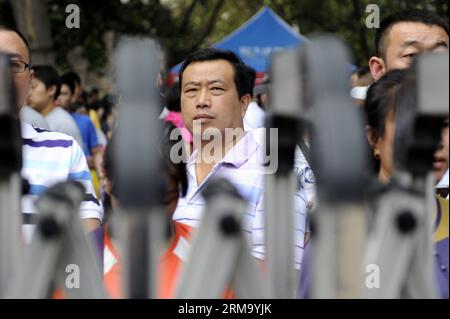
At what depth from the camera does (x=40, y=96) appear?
613cm

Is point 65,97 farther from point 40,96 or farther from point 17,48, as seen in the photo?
point 17,48

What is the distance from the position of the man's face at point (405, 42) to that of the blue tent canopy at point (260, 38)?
29.4ft

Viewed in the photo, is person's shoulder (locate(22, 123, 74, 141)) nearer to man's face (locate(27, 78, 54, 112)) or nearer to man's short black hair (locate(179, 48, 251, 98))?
man's short black hair (locate(179, 48, 251, 98))

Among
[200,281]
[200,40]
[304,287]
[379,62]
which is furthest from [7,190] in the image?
[200,40]

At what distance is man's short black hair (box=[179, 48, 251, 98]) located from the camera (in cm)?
337

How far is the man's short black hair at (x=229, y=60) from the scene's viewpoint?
3.37 meters

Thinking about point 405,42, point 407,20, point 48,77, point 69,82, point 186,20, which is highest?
point 186,20

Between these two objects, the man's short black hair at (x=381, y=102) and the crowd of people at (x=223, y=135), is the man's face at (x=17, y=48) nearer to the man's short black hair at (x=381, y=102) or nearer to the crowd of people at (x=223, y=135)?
the crowd of people at (x=223, y=135)

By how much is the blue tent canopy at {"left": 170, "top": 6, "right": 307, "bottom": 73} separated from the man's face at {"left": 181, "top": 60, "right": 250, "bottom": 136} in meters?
8.84

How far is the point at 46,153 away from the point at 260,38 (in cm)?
1013

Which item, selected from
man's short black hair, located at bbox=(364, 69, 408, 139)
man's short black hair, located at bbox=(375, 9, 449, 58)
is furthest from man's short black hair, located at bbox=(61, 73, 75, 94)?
man's short black hair, located at bbox=(364, 69, 408, 139)

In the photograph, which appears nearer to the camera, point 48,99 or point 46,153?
point 46,153

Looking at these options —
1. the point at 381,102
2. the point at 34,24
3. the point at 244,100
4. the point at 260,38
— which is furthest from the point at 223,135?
the point at 260,38

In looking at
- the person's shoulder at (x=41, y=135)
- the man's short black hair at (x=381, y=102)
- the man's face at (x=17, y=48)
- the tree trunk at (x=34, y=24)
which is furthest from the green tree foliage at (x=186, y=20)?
the man's short black hair at (x=381, y=102)
